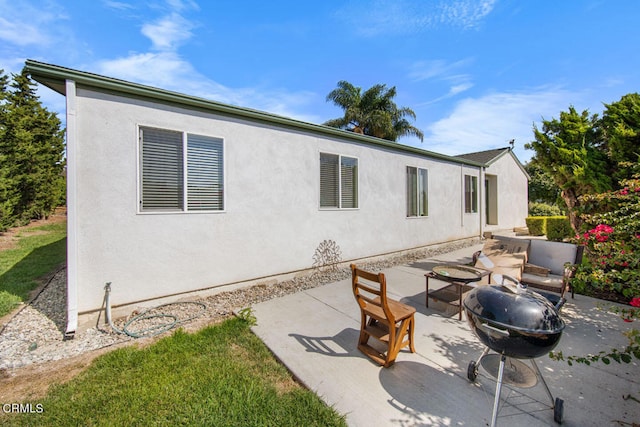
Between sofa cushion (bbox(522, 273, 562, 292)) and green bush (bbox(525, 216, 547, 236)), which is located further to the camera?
green bush (bbox(525, 216, 547, 236))

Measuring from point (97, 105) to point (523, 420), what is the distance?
249 inches

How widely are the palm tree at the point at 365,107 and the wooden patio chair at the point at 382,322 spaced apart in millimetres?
21713

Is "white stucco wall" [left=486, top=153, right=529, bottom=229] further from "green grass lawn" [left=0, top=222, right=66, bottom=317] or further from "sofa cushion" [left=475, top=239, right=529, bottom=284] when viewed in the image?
"green grass lawn" [left=0, top=222, right=66, bottom=317]

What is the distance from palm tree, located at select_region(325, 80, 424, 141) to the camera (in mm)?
22828

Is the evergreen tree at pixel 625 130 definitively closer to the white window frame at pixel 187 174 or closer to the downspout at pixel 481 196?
the white window frame at pixel 187 174

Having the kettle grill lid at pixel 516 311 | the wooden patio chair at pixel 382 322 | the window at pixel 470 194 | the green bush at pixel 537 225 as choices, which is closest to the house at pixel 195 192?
the wooden patio chair at pixel 382 322

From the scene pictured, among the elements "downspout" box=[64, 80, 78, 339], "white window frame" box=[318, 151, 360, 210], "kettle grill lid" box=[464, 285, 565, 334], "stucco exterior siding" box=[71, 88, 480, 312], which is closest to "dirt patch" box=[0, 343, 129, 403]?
"downspout" box=[64, 80, 78, 339]

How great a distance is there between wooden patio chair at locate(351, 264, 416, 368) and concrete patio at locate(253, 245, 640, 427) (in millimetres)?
129

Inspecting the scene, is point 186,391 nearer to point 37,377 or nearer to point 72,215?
point 37,377

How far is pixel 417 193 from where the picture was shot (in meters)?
9.07

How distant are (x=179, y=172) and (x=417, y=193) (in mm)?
7405

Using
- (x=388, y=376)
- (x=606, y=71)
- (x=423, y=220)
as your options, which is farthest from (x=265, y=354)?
(x=606, y=71)

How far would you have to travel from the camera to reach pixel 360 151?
7367 mm

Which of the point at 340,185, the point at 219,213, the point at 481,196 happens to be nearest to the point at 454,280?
the point at 340,185
